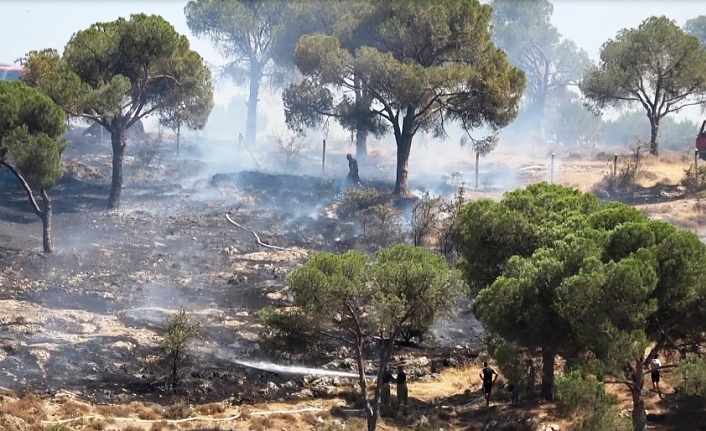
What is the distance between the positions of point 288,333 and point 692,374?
902cm

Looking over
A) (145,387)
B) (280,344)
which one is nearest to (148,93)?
(145,387)

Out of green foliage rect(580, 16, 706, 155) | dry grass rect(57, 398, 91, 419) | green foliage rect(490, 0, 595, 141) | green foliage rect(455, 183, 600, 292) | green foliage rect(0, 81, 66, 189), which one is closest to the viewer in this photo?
dry grass rect(57, 398, 91, 419)

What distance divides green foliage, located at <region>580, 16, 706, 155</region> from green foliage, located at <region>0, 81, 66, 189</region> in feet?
117

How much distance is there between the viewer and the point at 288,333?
71.5ft

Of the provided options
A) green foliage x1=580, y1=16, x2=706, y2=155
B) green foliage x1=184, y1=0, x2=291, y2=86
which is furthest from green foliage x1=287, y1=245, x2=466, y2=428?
green foliage x1=184, y1=0, x2=291, y2=86

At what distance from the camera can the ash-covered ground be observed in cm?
2675

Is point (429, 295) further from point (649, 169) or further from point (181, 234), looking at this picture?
point (649, 169)

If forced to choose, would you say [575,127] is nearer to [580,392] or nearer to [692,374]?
[692,374]

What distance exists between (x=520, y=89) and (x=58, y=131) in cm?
2603

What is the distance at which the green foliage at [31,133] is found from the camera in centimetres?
3597

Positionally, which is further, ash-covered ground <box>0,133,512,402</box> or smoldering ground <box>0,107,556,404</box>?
smoldering ground <box>0,107,556,404</box>

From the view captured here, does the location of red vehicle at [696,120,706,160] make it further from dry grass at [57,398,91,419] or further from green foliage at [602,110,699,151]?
green foliage at [602,110,699,151]

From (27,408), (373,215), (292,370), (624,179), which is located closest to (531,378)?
(292,370)

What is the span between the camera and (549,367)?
24172 mm
